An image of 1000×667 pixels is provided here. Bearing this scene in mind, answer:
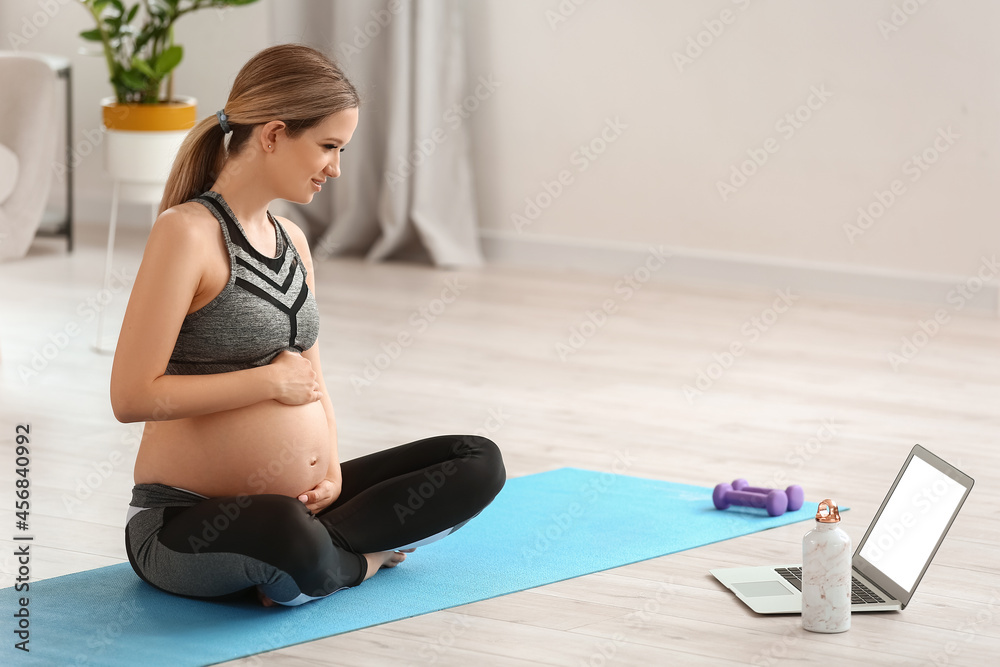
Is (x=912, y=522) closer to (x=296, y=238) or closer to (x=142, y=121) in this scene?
(x=296, y=238)

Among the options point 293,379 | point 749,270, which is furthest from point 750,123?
point 293,379

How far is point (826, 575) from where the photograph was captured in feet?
5.88

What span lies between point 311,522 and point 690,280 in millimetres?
2995

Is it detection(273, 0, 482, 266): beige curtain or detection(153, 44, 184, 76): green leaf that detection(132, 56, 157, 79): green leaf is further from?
detection(273, 0, 482, 266): beige curtain

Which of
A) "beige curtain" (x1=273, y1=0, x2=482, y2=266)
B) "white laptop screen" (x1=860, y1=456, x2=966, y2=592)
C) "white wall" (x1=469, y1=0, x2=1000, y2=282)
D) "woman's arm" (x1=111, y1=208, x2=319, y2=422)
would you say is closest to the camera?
"woman's arm" (x1=111, y1=208, x2=319, y2=422)

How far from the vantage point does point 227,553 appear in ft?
5.75

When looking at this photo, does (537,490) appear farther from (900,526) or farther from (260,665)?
(260,665)

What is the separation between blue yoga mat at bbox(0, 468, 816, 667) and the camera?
68.1 inches

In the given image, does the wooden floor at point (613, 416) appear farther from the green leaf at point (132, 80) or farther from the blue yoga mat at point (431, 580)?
the green leaf at point (132, 80)

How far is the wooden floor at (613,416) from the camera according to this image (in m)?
1.82

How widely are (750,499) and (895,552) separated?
403mm

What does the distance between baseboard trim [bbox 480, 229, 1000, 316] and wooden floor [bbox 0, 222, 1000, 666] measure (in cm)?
8

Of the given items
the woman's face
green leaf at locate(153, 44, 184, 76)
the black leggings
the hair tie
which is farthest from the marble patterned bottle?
green leaf at locate(153, 44, 184, 76)

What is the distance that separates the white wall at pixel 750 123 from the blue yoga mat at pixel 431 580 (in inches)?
82.0
